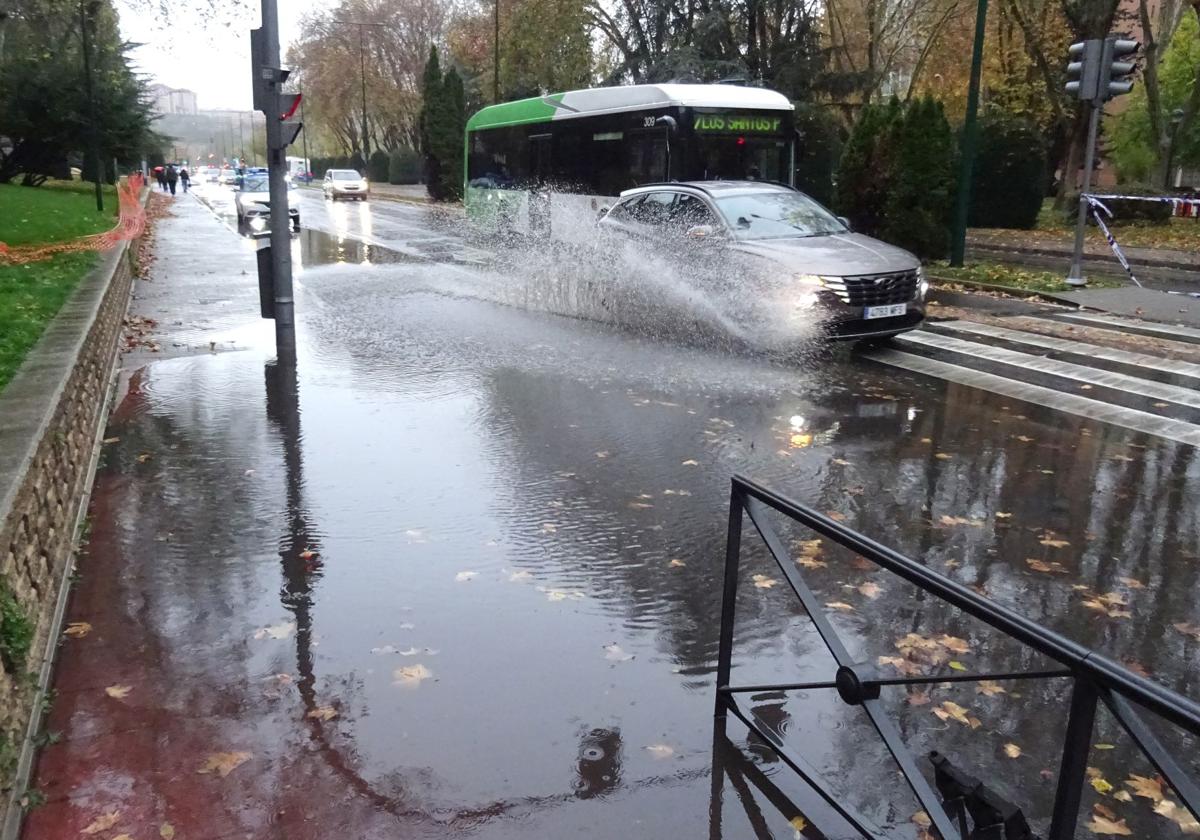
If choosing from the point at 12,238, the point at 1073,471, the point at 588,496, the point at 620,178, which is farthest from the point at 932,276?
the point at 12,238

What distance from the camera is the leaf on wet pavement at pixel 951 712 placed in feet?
12.5

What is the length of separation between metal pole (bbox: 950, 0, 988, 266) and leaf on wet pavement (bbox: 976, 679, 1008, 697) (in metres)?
14.9

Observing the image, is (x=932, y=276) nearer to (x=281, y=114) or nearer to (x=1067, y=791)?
(x=281, y=114)

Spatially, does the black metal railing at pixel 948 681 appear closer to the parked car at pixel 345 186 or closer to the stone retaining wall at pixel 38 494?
the stone retaining wall at pixel 38 494

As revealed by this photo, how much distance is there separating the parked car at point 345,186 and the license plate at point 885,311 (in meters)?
44.2

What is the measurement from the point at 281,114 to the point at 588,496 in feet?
20.0

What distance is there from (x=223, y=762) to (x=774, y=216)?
960 cm

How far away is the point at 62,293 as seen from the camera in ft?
30.3

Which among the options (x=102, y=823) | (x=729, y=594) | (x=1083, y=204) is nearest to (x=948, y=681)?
(x=729, y=594)

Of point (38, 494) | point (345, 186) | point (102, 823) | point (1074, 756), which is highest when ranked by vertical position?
point (345, 186)

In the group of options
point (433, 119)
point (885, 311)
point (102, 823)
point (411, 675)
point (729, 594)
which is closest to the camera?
point (102, 823)

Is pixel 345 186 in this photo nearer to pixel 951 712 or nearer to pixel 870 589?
pixel 870 589

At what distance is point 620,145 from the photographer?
712 inches

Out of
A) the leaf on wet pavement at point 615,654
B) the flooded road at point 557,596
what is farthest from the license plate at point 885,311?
the leaf on wet pavement at point 615,654
